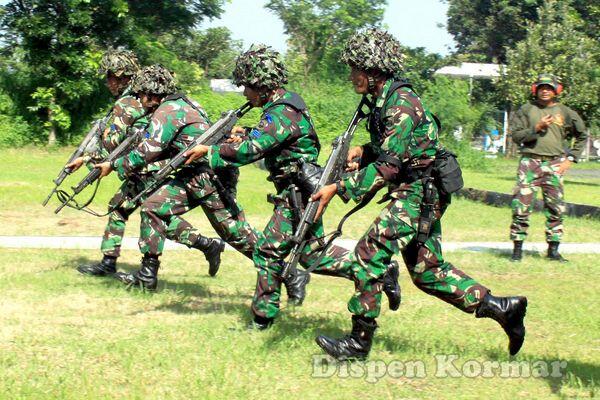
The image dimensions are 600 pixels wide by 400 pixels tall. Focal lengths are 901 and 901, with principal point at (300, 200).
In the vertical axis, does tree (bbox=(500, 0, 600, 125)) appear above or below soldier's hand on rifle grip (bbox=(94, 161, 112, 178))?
above

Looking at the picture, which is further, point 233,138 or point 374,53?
point 233,138

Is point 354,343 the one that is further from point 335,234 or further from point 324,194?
point 324,194

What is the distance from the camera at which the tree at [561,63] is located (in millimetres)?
24531

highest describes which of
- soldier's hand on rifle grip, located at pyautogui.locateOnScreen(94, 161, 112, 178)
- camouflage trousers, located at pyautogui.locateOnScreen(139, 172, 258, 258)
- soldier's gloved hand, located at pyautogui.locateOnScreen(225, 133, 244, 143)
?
soldier's gloved hand, located at pyautogui.locateOnScreen(225, 133, 244, 143)

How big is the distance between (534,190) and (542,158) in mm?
368

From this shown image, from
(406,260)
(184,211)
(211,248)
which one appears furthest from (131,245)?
Answer: (406,260)

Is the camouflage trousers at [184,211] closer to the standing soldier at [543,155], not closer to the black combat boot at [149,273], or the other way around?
the black combat boot at [149,273]

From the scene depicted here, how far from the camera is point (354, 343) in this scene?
5.56 m

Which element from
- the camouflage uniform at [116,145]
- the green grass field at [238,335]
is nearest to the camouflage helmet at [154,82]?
the camouflage uniform at [116,145]

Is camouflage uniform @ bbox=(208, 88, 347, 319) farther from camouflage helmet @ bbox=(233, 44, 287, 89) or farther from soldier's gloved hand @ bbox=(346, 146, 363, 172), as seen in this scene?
soldier's gloved hand @ bbox=(346, 146, 363, 172)

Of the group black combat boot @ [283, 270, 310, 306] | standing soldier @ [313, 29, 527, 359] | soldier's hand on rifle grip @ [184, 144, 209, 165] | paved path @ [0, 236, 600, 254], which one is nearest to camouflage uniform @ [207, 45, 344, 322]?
soldier's hand on rifle grip @ [184, 144, 209, 165]

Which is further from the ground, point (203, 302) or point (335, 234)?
point (335, 234)

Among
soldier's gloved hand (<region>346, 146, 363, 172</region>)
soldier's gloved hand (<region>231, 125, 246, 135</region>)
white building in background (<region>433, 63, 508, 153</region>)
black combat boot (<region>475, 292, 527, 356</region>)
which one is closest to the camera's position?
black combat boot (<region>475, 292, 527, 356</region>)

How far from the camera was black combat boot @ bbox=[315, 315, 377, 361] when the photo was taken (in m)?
5.53
